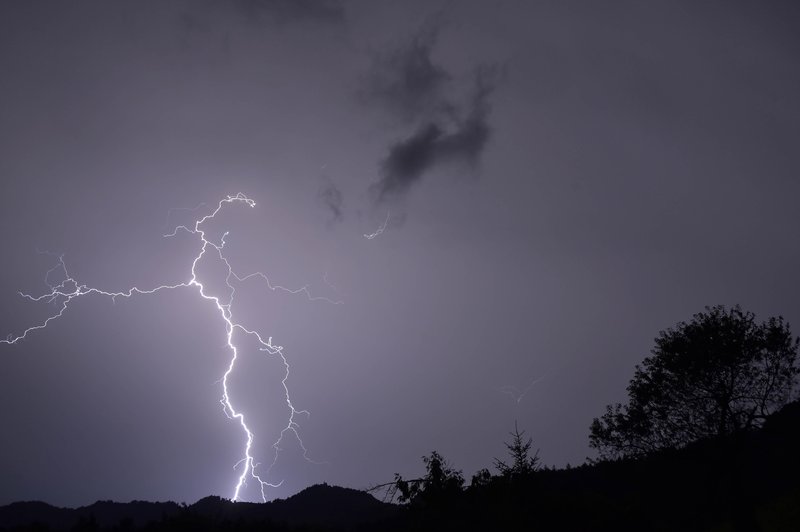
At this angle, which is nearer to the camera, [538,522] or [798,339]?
[538,522]

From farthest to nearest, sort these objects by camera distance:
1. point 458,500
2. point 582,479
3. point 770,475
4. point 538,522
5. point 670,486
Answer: point 582,479 → point 770,475 → point 670,486 → point 458,500 → point 538,522

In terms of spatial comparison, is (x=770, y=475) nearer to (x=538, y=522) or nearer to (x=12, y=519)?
(x=538, y=522)

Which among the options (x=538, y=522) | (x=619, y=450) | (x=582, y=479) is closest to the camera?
(x=538, y=522)

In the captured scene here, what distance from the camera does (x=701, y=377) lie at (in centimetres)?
1738

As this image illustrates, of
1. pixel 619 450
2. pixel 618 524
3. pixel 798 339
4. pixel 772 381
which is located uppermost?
pixel 798 339

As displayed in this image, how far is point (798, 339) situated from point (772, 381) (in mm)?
1881

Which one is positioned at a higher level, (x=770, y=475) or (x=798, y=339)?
(x=798, y=339)

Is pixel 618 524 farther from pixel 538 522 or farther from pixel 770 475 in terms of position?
pixel 770 475

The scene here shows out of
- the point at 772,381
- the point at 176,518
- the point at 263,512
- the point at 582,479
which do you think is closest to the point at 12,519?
the point at 263,512

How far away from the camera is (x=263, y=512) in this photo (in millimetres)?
75375

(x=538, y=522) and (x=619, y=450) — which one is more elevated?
(x=619, y=450)

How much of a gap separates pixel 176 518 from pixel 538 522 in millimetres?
38935

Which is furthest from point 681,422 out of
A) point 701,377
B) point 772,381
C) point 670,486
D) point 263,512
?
point 263,512

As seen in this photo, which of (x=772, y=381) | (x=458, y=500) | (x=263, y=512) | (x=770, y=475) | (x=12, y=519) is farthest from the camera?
(x=12, y=519)
